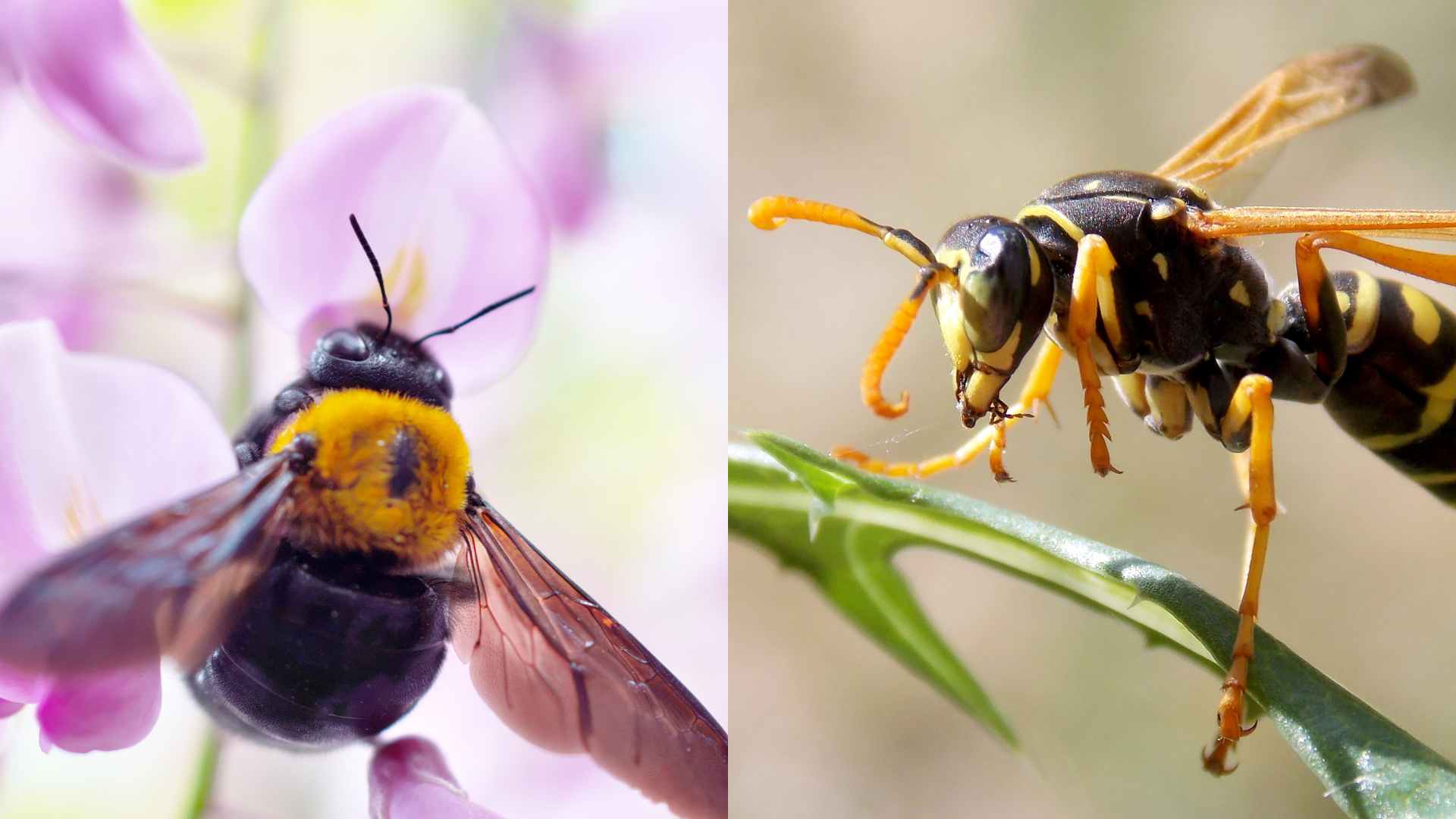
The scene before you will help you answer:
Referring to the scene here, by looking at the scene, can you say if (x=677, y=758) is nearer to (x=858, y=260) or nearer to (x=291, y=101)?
(x=291, y=101)

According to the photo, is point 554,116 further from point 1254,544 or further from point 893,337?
point 1254,544

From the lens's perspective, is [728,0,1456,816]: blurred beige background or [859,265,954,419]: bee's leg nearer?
[859,265,954,419]: bee's leg

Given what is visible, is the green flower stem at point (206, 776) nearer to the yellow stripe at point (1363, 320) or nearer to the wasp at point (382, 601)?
the wasp at point (382, 601)

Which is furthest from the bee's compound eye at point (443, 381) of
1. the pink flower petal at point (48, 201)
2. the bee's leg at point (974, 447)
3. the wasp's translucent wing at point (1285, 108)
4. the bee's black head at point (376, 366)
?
the wasp's translucent wing at point (1285, 108)

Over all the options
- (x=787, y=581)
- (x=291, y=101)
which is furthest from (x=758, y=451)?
(x=787, y=581)

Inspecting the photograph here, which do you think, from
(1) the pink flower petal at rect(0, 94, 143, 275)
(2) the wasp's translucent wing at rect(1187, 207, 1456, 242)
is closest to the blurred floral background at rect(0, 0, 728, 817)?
(1) the pink flower petal at rect(0, 94, 143, 275)

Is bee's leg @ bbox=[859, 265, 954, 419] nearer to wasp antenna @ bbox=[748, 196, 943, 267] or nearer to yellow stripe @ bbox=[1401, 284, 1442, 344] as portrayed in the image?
wasp antenna @ bbox=[748, 196, 943, 267]
